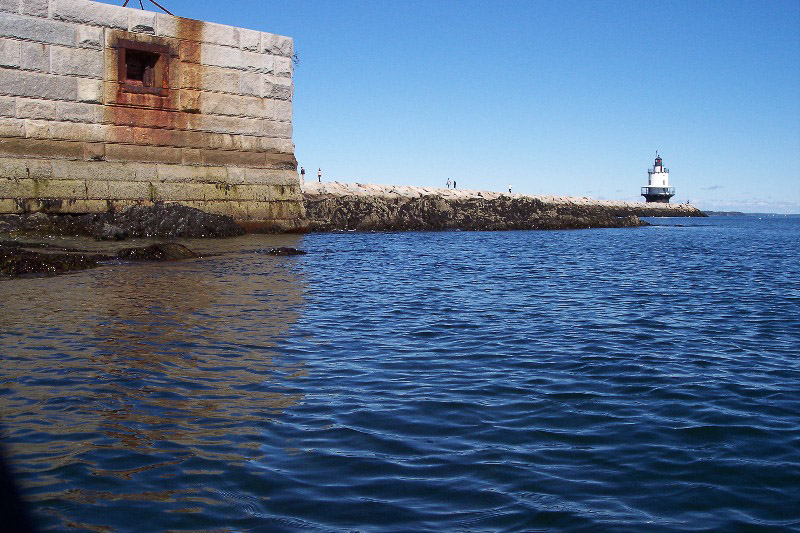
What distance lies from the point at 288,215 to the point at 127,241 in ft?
19.5

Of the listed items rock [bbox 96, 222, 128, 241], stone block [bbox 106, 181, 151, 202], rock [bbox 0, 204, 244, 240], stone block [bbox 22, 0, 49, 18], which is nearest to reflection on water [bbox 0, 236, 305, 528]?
rock [bbox 96, 222, 128, 241]

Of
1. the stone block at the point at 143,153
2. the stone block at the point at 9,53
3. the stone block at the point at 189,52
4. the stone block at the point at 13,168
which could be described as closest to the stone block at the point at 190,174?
the stone block at the point at 143,153

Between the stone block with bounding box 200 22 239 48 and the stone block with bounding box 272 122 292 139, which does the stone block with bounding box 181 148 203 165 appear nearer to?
the stone block with bounding box 272 122 292 139

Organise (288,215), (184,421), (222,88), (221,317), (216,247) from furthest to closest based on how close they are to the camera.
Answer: (288,215), (222,88), (216,247), (221,317), (184,421)

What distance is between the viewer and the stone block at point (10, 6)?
52.6 feet

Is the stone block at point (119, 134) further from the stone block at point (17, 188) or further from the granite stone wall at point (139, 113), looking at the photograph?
the stone block at point (17, 188)

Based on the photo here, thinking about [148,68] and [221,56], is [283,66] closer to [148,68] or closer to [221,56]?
[221,56]

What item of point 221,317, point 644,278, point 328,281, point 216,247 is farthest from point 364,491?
point 216,247

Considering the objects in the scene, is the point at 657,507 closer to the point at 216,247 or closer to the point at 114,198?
the point at 216,247

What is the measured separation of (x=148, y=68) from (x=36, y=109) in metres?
2.87

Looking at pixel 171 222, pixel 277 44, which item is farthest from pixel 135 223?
pixel 277 44

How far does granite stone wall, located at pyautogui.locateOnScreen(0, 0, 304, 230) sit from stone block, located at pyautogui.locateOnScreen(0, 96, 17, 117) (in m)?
0.02

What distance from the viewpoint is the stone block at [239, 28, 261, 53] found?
19.9m

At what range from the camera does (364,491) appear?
138 inches
